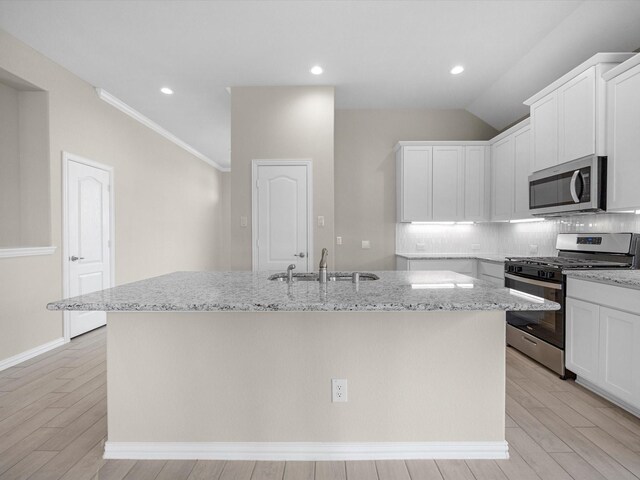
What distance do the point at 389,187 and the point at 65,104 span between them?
3917mm

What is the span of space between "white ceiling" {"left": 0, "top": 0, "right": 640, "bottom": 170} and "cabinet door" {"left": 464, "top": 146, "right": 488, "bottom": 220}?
24.3 inches

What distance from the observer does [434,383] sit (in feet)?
5.80

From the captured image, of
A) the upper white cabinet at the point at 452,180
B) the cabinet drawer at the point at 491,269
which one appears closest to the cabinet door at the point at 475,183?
the upper white cabinet at the point at 452,180

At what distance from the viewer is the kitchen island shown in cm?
176

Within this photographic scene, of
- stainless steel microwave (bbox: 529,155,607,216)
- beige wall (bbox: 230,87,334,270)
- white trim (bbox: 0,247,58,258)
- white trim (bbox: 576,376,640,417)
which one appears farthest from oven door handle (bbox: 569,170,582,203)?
white trim (bbox: 0,247,58,258)

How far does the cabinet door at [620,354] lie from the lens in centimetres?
210

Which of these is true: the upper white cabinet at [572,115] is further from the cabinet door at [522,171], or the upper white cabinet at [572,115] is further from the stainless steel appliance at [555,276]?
the stainless steel appliance at [555,276]

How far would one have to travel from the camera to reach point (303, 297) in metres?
1.53

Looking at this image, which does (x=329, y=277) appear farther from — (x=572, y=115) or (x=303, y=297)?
(x=572, y=115)

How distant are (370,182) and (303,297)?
3586mm

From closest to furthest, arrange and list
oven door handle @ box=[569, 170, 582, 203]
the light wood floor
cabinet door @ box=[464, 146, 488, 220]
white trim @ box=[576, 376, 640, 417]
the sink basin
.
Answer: the light wood floor, white trim @ box=[576, 376, 640, 417], the sink basin, oven door handle @ box=[569, 170, 582, 203], cabinet door @ box=[464, 146, 488, 220]

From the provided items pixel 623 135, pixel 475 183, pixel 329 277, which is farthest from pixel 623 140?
pixel 329 277

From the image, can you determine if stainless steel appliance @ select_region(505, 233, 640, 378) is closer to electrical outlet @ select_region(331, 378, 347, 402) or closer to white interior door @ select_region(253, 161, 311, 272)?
electrical outlet @ select_region(331, 378, 347, 402)

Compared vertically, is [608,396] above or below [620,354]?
below
